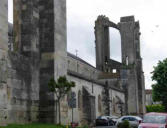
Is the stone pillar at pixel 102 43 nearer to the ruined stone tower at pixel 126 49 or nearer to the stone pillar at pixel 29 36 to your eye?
the ruined stone tower at pixel 126 49

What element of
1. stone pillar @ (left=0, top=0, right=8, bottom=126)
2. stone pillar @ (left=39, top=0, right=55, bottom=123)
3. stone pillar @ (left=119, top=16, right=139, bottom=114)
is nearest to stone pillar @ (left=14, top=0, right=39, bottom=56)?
stone pillar @ (left=39, top=0, right=55, bottom=123)

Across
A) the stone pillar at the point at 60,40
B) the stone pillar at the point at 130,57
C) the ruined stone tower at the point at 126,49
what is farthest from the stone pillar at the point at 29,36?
the ruined stone tower at the point at 126,49

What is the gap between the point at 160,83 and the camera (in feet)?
135

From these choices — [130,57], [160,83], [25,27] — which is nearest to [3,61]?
[25,27]

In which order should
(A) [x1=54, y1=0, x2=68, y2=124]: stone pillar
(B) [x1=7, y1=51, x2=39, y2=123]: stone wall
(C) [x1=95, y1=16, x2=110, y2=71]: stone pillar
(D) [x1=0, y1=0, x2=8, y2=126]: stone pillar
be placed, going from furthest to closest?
(C) [x1=95, y1=16, x2=110, y2=71]: stone pillar
(A) [x1=54, y1=0, x2=68, y2=124]: stone pillar
(B) [x1=7, y1=51, x2=39, y2=123]: stone wall
(D) [x1=0, y1=0, x2=8, y2=126]: stone pillar

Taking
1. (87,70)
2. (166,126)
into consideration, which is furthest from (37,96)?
(87,70)

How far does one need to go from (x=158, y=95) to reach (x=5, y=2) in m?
27.2

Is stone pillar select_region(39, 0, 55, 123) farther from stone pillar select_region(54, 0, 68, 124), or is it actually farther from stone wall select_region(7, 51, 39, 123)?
stone wall select_region(7, 51, 39, 123)

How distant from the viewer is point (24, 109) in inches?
816

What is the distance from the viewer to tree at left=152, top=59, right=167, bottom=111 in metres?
40.7

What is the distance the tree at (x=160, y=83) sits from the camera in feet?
133

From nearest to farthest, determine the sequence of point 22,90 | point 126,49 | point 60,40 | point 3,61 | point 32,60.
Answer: point 3,61 → point 22,90 → point 32,60 → point 60,40 → point 126,49

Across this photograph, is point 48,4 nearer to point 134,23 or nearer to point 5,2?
point 5,2

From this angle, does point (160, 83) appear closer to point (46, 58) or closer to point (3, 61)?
point (46, 58)
